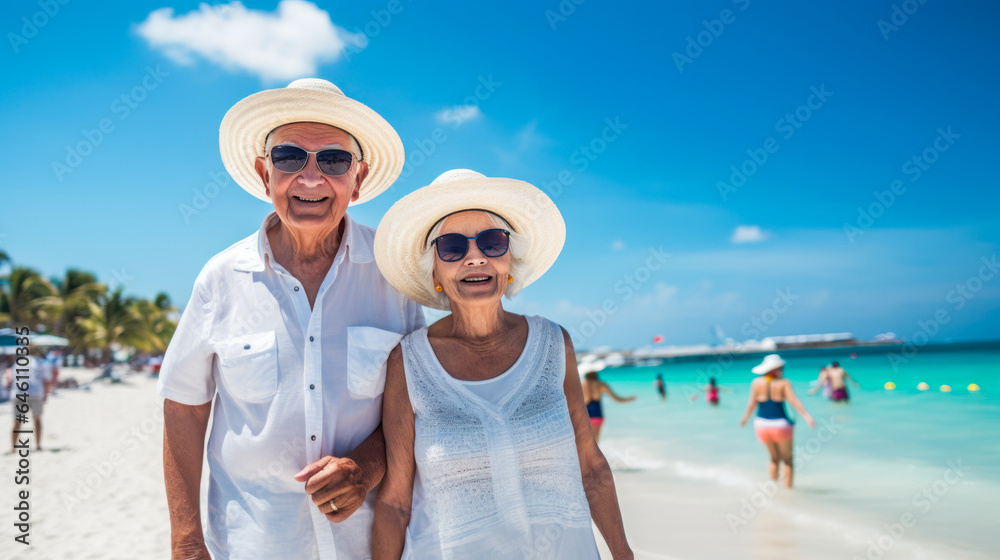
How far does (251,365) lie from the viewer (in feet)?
6.73

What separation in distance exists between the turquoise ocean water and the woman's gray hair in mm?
6846

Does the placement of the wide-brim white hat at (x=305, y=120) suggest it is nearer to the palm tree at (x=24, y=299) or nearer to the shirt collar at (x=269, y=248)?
the shirt collar at (x=269, y=248)

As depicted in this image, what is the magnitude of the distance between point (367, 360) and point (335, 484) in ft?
1.46

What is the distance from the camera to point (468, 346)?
91.8 inches

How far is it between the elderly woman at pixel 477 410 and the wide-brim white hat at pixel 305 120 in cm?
33

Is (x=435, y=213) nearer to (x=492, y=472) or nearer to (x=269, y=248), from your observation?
(x=269, y=248)

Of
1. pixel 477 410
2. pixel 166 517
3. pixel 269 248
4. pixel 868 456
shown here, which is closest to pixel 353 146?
pixel 269 248

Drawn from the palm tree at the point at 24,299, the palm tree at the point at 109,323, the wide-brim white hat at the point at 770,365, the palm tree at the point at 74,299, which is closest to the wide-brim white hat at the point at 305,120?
the wide-brim white hat at the point at 770,365

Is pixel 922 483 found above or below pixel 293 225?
below

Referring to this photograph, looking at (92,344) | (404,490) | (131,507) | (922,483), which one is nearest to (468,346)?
(404,490)

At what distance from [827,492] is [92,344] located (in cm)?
4906

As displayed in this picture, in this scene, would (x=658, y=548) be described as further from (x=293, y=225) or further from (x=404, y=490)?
(x=293, y=225)

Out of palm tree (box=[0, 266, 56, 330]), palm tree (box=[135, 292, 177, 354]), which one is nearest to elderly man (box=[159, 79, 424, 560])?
palm tree (box=[0, 266, 56, 330])

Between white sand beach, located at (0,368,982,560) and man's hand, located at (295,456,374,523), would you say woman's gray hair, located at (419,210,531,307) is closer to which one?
man's hand, located at (295,456,374,523)
